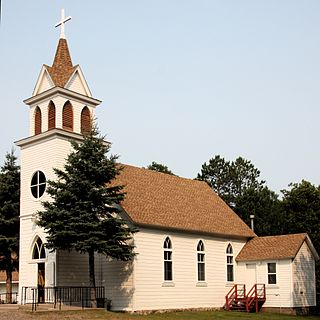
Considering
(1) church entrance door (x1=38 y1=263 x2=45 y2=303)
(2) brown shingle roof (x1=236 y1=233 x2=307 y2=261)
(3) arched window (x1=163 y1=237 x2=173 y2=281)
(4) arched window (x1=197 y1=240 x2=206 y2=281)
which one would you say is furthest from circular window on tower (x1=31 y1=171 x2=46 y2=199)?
(2) brown shingle roof (x1=236 y1=233 x2=307 y2=261)

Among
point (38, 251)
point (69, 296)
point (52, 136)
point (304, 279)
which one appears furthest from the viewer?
point (304, 279)

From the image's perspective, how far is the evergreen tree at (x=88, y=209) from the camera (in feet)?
90.8

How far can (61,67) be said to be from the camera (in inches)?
1372

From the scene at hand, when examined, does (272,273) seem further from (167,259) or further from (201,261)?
(167,259)

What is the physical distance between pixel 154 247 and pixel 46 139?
353 inches

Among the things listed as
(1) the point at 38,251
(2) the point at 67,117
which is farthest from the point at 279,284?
(2) the point at 67,117

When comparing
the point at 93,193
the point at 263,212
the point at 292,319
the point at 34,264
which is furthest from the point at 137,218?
the point at 263,212

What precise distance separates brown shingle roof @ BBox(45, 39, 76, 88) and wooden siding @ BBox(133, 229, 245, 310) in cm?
Answer: 1047

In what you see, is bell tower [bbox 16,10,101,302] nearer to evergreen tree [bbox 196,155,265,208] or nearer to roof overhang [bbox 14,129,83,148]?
roof overhang [bbox 14,129,83,148]

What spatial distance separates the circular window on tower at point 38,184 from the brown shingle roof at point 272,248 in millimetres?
14896

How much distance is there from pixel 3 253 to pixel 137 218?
1196 centimetres

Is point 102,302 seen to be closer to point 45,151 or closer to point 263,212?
point 45,151

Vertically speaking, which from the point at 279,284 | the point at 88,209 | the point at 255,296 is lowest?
the point at 255,296

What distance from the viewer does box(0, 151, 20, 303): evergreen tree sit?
37406 mm
